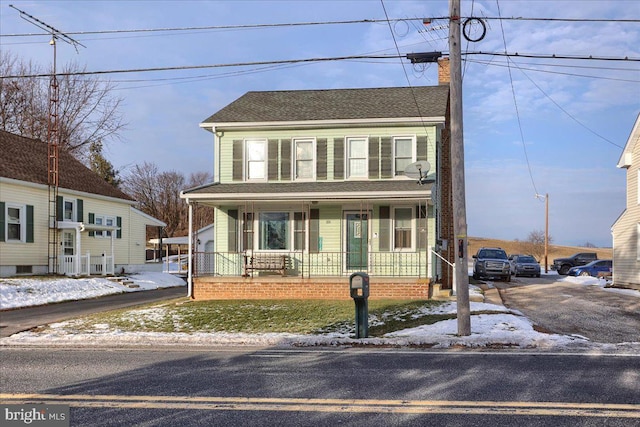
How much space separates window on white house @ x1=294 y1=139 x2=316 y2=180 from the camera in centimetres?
2039

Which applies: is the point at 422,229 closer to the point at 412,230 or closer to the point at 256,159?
the point at 412,230

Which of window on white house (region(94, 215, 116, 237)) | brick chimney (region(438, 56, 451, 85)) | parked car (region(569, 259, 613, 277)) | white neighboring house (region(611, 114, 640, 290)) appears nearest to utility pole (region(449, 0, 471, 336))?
brick chimney (region(438, 56, 451, 85))

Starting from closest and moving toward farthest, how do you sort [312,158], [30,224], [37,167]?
1. [312,158]
2. [30,224]
3. [37,167]

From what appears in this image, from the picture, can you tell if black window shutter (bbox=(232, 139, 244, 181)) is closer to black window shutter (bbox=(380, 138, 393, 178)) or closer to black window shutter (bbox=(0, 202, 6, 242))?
black window shutter (bbox=(380, 138, 393, 178))

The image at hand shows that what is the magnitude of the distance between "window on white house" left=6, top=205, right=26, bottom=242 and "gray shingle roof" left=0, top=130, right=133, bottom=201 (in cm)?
127

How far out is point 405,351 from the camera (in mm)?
9906

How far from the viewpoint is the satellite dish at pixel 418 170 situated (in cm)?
1795

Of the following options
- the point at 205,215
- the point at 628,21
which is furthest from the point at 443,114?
the point at 205,215

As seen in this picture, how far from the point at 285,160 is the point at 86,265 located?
12885 mm

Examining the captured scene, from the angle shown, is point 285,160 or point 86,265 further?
point 86,265

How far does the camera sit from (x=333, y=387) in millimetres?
7156

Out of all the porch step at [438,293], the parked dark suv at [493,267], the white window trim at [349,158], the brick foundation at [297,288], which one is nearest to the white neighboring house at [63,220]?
the brick foundation at [297,288]

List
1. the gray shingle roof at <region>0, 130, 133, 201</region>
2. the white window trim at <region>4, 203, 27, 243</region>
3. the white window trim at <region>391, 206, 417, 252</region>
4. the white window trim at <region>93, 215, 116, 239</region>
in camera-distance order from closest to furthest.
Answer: the white window trim at <region>391, 206, 417, 252</region> → the white window trim at <region>4, 203, 27, 243</region> → the gray shingle roof at <region>0, 130, 133, 201</region> → the white window trim at <region>93, 215, 116, 239</region>

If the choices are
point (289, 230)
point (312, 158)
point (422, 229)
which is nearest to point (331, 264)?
point (289, 230)
